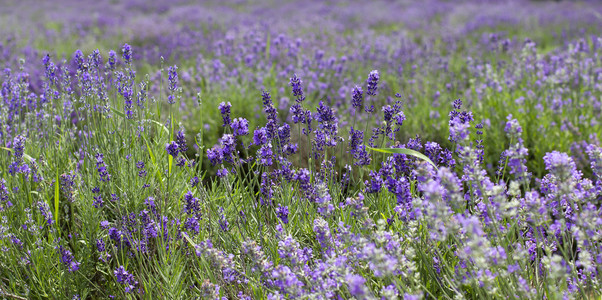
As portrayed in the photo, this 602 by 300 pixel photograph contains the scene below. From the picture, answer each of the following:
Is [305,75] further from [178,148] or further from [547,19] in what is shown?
[547,19]

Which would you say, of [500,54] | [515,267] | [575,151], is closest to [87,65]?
[515,267]

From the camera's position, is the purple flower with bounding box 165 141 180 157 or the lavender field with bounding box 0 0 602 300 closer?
the lavender field with bounding box 0 0 602 300

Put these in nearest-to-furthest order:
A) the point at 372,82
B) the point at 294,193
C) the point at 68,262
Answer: the point at 68,262 → the point at 372,82 → the point at 294,193

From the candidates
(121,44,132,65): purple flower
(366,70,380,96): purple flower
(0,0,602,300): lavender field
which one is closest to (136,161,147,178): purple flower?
(0,0,602,300): lavender field

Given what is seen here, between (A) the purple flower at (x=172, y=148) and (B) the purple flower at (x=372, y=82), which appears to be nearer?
(A) the purple flower at (x=172, y=148)

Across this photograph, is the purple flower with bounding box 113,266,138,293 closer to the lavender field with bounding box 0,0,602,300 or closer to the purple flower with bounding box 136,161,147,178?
the lavender field with bounding box 0,0,602,300

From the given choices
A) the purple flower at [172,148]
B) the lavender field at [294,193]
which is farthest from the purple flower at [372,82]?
the purple flower at [172,148]

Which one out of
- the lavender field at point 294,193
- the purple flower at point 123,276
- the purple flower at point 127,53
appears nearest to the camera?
the lavender field at point 294,193

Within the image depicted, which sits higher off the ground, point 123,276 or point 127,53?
point 127,53

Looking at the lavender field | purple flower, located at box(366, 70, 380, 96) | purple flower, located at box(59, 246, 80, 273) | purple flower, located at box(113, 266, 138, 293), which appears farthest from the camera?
purple flower, located at box(366, 70, 380, 96)

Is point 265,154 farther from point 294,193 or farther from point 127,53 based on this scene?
point 127,53

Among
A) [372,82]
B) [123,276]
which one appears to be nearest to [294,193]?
[372,82]

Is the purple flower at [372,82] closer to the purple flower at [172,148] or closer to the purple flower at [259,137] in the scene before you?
the purple flower at [259,137]

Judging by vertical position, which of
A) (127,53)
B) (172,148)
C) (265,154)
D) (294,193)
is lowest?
(294,193)
